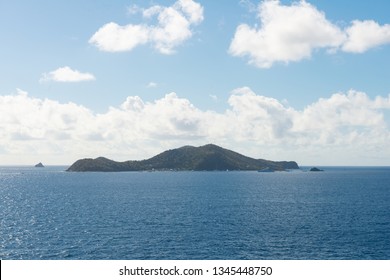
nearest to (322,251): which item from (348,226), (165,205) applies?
(348,226)

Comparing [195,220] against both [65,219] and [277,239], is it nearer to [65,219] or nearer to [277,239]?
[277,239]

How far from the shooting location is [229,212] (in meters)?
148

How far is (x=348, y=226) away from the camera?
117500 millimetres

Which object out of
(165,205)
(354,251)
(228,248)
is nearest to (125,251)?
(228,248)

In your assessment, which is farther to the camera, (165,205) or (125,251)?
(165,205)

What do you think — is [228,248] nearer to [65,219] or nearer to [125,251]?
[125,251]

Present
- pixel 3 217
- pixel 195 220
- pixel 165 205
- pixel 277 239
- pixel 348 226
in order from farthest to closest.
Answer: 1. pixel 165 205
2. pixel 3 217
3. pixel 195 220
4. pixel 348 226
5. pixel 277 239

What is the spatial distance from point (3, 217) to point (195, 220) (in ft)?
239

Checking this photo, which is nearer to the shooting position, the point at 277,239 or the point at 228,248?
the point at 228,248

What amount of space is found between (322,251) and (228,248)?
22.5 metres
